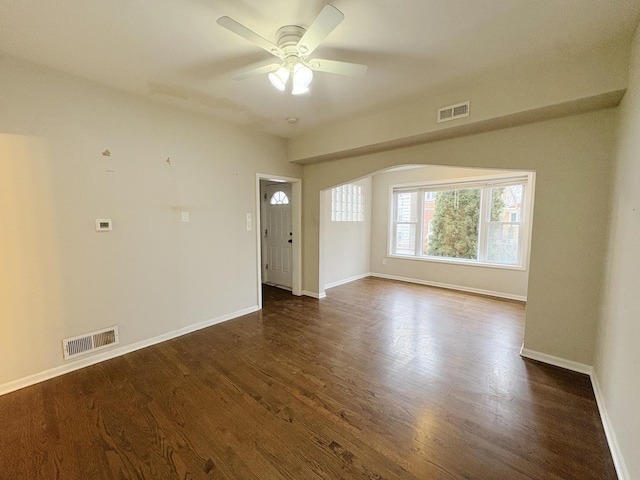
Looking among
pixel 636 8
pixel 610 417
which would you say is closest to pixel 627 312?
pixel 610 417

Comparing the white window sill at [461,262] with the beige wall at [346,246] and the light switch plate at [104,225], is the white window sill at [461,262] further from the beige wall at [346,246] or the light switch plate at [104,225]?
the light switch plate at [104,225]

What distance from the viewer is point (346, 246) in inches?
224

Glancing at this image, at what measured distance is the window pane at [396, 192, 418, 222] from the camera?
579 cm

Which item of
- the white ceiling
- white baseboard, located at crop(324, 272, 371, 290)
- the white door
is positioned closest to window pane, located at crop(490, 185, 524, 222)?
white baseboard, located at crop(324, 272, 371, 290)

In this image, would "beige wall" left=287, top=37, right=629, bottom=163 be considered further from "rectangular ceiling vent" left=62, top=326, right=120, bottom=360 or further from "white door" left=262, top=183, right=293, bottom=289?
"rectangular ceiling vent" left=62, top=326, right=120, bottom=360

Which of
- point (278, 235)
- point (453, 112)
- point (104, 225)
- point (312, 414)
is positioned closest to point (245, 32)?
point (453, 112)

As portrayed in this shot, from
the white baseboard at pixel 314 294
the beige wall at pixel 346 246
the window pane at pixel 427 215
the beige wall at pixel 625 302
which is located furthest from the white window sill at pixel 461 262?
the beige wall at pixel 625 302

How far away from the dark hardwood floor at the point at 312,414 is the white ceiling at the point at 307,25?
264 cm

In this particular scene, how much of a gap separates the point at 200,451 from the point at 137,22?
8.94ft

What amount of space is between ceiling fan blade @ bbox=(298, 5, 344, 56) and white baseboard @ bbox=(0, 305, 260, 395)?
10.3 ft

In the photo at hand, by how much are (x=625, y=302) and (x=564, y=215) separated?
41.8 inches

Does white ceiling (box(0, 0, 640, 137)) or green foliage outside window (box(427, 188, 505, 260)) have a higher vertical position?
white ceiling (box(0, 0, 640, 137))

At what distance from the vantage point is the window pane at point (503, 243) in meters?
4.57

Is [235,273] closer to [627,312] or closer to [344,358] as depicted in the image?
[344,358]
